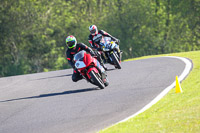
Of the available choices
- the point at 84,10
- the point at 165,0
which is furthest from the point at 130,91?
the point at 84,10

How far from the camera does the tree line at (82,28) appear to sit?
5212cm

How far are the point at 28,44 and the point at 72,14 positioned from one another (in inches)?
429

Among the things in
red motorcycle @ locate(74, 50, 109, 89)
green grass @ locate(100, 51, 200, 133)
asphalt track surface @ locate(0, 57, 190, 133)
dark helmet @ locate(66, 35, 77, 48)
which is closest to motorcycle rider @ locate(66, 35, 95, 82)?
dark helmet @ locate(66, 35, 77, 48)

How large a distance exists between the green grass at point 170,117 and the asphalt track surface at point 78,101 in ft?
1.75

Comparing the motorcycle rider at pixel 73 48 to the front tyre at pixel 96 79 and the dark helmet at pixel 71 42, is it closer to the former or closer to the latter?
the dark helmet at pixel 71 42

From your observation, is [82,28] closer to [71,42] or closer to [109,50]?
[109,50]

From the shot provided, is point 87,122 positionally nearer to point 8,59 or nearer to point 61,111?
point 61,111

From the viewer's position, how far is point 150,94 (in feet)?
35.1

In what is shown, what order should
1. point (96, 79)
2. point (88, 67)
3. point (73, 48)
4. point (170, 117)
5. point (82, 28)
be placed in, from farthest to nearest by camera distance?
point (82, 28) < point (73, 48) < point (88, 67) < point (96, 79) < point (170, 117)

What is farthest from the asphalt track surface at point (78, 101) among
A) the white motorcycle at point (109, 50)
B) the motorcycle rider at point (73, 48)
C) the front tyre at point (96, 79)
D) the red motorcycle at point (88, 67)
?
the motorcycle rider at point (73, 48)

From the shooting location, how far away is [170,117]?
7.55 m

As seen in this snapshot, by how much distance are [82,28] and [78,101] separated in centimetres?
4778

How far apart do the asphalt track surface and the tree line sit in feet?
119

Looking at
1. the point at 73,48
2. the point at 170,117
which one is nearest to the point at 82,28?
the point at 73,48
